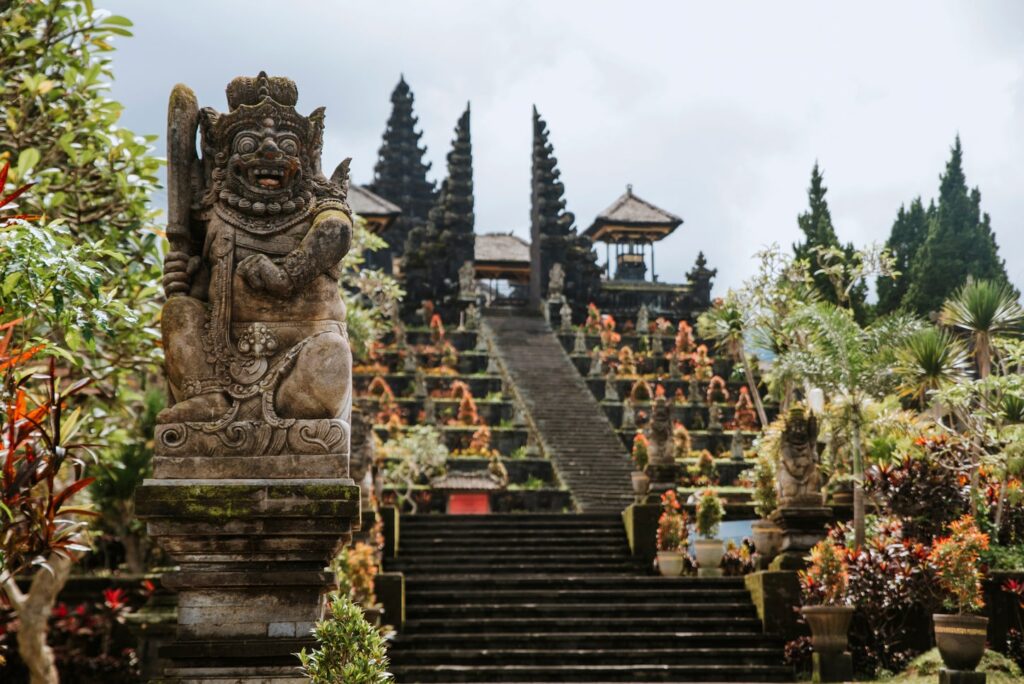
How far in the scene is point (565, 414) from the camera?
101 ft

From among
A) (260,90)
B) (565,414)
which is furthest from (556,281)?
(260,90)

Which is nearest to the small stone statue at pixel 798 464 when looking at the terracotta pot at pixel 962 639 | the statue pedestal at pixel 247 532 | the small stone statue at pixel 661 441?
the terracotta pot at pixel 962 639

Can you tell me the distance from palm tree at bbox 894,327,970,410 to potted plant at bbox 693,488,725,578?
9.53 feet

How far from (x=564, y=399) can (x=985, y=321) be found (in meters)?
18.5

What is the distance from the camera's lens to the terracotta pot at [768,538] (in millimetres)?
15078

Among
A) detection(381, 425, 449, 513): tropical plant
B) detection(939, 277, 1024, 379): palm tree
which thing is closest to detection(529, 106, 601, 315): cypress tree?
detection(381, 425, 449, 513): tropical plant

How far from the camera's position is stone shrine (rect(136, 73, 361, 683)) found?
5.98 m

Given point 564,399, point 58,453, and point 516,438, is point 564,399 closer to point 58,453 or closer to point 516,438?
point 516,438

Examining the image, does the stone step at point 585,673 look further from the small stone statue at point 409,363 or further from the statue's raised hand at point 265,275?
the small stone statue at point 409,363

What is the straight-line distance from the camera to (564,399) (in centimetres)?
3225

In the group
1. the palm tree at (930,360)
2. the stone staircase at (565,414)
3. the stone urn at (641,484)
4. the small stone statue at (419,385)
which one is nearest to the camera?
the palm tree at (930,360)

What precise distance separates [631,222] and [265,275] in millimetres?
44711

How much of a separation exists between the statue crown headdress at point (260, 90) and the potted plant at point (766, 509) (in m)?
9.49

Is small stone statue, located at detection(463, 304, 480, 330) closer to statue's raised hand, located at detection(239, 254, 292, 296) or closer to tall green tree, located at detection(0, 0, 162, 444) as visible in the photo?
tall green tree, located at detection(0, 0, 162, 444)
